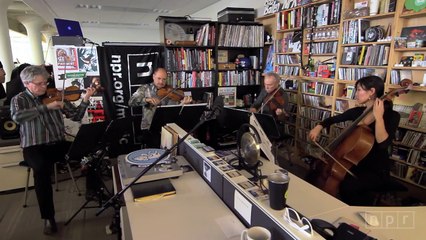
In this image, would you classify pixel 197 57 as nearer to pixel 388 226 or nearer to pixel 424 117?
pixel 424 117

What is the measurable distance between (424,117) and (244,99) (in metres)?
2.43

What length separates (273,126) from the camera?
2.20 m

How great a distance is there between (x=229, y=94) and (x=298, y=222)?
11.3 ft

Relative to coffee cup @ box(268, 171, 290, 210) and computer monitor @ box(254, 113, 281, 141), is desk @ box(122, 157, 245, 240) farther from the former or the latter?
computer monitor @ box(254, 113, 281, 141)

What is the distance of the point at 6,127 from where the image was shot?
2.80m

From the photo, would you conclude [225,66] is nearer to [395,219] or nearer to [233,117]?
[233,117]

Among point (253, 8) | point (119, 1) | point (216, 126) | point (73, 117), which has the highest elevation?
point (119, 1)

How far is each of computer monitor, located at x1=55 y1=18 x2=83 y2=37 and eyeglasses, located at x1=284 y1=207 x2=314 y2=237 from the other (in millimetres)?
3717

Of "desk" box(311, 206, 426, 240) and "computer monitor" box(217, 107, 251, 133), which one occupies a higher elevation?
"computer monitor" box(217, 107, 251, 133)

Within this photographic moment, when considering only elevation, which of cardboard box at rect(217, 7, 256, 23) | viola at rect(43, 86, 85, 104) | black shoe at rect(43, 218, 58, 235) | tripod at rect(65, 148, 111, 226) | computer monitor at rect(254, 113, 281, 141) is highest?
cardboard box at rect(217, 7, 256, 23)

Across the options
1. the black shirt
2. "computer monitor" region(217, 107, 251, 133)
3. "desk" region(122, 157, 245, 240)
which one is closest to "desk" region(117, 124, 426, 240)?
"desk" region(122, 157, 245, 240)

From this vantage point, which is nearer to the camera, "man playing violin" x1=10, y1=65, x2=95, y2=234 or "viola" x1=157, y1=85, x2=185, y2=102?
"man playing violin" x1=10, y1=65, x2=95, y2=234

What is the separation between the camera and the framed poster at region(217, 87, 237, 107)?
13.4 ft

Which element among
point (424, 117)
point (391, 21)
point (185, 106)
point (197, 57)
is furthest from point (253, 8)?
point (424, 117)
